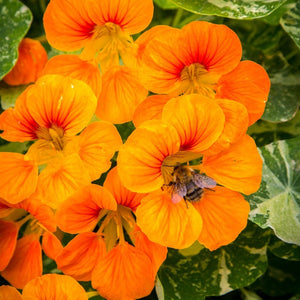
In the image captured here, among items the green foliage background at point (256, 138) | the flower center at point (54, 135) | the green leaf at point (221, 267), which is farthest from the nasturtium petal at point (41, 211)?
the green leaf at point (221, 267)

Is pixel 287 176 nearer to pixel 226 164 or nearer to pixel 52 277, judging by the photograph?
pixel 226 164

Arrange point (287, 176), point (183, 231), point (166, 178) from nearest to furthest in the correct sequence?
point (183, 231), point (166, 178), point (287, 176)

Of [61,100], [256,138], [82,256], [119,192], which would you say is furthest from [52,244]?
[256,138]

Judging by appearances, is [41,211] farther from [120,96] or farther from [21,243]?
[120,96]

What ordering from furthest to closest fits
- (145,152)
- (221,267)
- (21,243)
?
(221,267) → (21,243) → (145,152)

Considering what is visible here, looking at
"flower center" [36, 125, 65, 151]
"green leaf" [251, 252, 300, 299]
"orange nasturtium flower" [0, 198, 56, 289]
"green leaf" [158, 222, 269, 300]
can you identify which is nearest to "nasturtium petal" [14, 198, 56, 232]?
"orange nasturtium flower" [0, 198, 56, 289]

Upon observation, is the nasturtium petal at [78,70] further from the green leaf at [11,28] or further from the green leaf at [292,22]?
the green leaf at [292,22]

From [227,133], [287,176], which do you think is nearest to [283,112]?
[287,176]
